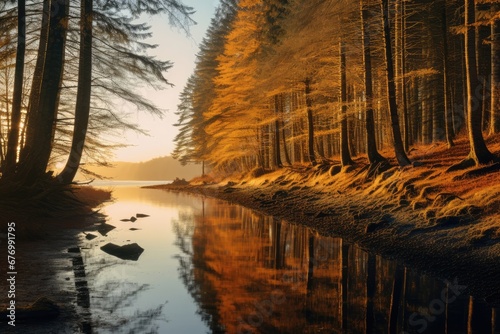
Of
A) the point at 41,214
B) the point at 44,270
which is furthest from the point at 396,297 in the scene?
the point at 41,214

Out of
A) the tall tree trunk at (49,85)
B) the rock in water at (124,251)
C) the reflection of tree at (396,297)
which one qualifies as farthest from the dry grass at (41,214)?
the reflection of tree at (396,297)

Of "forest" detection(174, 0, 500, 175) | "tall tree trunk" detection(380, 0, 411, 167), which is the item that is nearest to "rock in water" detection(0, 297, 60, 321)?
"forest" detection(174, 0, 500, 175)

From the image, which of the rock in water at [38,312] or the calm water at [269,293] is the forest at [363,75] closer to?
the calm water at [269,293]

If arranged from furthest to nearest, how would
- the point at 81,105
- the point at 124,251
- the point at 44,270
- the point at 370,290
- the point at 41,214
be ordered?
the point at 81,105 → the point at 41,214 → the point at 124,251 → the point at 44,270 → the point at 370,290

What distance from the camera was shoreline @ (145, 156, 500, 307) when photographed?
Answer: 674 cm

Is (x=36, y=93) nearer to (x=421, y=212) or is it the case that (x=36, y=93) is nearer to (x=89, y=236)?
(x=89, y=236)

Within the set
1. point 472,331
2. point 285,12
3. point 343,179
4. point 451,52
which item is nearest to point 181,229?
point 343,179

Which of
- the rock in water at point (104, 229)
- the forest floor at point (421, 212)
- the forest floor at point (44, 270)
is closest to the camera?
the forest floor at point (44, 270)

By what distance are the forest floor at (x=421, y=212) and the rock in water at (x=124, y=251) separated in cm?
494

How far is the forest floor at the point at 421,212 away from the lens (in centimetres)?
689

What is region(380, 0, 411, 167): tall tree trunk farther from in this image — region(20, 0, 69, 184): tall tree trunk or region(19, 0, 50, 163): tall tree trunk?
region(19, 0, 50, 163): tall tree trunk

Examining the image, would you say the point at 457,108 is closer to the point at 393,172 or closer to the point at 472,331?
the point at 393,172

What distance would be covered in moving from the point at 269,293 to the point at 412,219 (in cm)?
524

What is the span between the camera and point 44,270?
6445 millimetres
